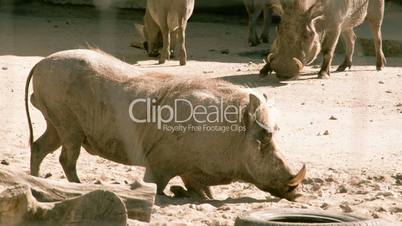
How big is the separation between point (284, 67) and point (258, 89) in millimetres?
884

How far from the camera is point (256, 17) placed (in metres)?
16.0

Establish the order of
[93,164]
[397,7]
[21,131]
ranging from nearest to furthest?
[93,164] → [21,131] → [397,7]

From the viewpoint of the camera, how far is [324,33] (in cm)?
1297

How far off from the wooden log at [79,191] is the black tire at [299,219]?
0.47 metres

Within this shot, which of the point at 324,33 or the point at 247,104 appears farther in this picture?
the point at 324,33

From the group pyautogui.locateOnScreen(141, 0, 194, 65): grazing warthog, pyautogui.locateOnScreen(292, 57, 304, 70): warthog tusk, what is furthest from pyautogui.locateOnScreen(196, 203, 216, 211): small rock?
pyautogui.locateOnScreen(141, 0, 194, 65): grazing warthog

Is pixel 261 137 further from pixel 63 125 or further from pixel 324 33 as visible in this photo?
pixel 324 33

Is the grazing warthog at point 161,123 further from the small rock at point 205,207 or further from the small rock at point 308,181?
the small rock at point 308,181

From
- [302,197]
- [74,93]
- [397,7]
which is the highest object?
[74,93]

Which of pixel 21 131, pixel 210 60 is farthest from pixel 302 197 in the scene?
pixel 210 60

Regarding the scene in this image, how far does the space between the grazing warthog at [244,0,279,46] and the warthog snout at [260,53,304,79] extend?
10.0 feet

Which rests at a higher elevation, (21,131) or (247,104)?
(247,104)

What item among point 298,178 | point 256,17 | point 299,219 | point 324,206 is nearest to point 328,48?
point 256,17

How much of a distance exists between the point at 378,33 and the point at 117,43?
11.7 ft
